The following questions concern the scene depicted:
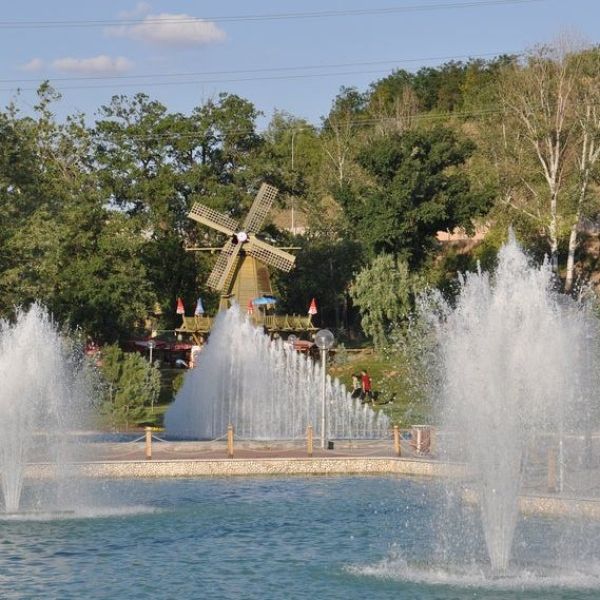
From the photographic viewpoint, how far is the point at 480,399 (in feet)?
62.7

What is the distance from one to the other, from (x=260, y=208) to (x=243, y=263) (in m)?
2.96

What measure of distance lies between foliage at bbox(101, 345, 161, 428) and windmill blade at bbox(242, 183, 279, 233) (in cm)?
2319

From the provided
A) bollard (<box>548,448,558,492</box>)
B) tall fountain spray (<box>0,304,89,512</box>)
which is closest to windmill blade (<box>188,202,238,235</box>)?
tall fountain spray (<box>0,304,89,512</box>)

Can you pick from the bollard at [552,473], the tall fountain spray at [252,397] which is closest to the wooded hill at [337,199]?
the tall fountain spray at [252,397]

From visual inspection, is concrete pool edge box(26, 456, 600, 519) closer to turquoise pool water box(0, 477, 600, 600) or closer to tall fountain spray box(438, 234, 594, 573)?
turquoise pool water box(0, 477, 600, 600)

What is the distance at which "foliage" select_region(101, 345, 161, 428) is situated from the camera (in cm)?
4166

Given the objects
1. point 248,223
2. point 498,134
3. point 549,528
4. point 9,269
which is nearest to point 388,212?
point 248,223

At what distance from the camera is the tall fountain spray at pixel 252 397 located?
1475 inches

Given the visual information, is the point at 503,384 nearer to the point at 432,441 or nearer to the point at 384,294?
the point at 432,441

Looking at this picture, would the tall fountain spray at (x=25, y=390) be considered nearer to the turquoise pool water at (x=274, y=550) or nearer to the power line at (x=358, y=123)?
the turquoise pool water at (x=274, y=550)

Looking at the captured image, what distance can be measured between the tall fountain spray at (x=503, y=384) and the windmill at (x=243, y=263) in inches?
1784

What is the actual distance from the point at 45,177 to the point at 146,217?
10690mm

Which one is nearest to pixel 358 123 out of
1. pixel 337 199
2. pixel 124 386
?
pixel 337 199

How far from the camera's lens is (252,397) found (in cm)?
3778
